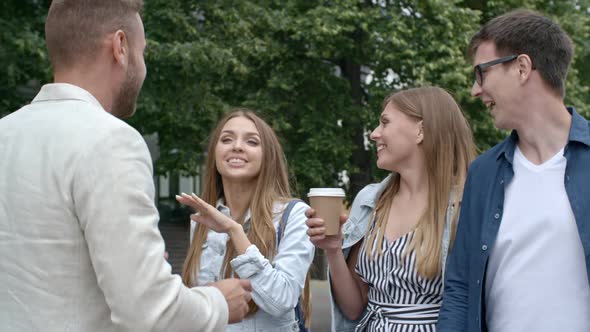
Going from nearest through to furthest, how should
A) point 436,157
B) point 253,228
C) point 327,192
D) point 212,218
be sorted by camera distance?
point 327,192 < point 212,218 < point 436,157 < point 253,228

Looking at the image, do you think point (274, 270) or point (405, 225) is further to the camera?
point (405, 225)

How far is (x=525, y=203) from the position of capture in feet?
8.66

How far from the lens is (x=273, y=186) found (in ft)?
12.2

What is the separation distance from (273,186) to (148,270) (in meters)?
1.92

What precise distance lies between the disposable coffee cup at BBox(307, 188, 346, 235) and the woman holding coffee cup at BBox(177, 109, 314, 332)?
356 millimetres

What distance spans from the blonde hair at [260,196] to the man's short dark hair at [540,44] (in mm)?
1384

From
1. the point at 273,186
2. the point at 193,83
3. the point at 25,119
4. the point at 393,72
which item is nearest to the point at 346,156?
the point at 393,72

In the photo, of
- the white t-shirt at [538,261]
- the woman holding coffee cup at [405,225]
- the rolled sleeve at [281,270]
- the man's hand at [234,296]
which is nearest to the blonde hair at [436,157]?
the woman holding coffee cup at [405,225]

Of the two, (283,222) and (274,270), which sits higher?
(283,222)

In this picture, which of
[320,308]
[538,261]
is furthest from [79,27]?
[320,308]

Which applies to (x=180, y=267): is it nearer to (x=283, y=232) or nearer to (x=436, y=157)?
(x=283, y=232)

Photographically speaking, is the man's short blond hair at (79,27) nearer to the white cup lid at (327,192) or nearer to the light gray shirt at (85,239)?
the light gray shirt at (85,239)

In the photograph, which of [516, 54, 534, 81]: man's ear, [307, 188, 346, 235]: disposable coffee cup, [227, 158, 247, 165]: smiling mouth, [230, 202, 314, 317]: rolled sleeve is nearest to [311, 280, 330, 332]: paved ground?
[227, 158, 247, 165]: smiling mouth

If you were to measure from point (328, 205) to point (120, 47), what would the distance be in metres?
1.21
